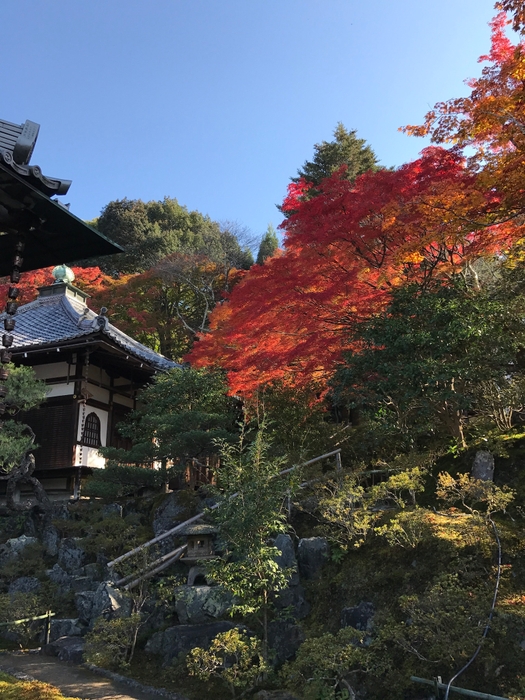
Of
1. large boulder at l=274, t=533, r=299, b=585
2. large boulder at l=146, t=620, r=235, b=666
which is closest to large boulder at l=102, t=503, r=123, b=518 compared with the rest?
large boulder at l=146, t=620, r=235, b=666

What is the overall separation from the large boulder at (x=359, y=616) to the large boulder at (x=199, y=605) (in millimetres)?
1971

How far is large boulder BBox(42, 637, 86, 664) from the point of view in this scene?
344 inches

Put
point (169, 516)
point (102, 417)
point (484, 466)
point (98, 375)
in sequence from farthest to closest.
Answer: point (98, 375) < point (102, 417) < point (169, 516) < point (484, 466)

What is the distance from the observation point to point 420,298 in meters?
9.67

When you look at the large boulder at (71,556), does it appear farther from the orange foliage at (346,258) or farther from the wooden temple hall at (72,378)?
the orange foliage at (346,258)

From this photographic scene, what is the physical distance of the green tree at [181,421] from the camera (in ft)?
41.9

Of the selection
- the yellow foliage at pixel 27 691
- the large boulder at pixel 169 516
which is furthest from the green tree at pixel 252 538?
the large boulder at pixel 169 516

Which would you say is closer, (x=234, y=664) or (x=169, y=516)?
(x=234, y=664)

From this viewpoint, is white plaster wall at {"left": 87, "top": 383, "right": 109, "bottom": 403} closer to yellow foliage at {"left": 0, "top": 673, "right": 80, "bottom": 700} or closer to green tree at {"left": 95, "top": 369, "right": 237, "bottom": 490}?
green tree at {"left": 95, "top": 369, "right": 237, "bottom": 490}

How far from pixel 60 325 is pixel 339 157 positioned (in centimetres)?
1978

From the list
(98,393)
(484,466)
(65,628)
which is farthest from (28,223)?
(98,393)

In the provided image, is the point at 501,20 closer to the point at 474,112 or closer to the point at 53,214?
the point at 474,112

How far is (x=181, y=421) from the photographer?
1316 centimetres

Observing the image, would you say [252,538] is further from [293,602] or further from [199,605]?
[199,605]
